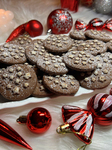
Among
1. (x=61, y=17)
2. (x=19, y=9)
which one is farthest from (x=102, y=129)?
(x=19, y=9)

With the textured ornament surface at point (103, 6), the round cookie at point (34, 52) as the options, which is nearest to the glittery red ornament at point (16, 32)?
the round cookie at point (34, 52)

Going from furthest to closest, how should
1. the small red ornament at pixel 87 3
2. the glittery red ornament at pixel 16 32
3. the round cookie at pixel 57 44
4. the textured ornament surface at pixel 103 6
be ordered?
the small red ornament at pixel 87 3, the textured ornament surface at pixel 103 6, the glittery red ornament at pixel 16 32, the round cookie at pixel 57 44

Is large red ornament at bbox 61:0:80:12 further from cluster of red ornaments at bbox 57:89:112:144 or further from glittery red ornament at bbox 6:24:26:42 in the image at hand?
cluster of red ornaments at bbox 57:89:112:144

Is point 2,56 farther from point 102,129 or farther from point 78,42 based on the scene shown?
point 102,129

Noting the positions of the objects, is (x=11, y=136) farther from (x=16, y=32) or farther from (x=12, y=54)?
(x=16, y=32)

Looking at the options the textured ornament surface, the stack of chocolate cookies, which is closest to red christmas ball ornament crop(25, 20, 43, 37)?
the stack of chocolate cookies

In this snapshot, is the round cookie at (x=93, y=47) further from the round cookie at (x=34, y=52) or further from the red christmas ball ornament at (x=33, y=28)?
the red christmas ball ornament at (x=33, y=28)
